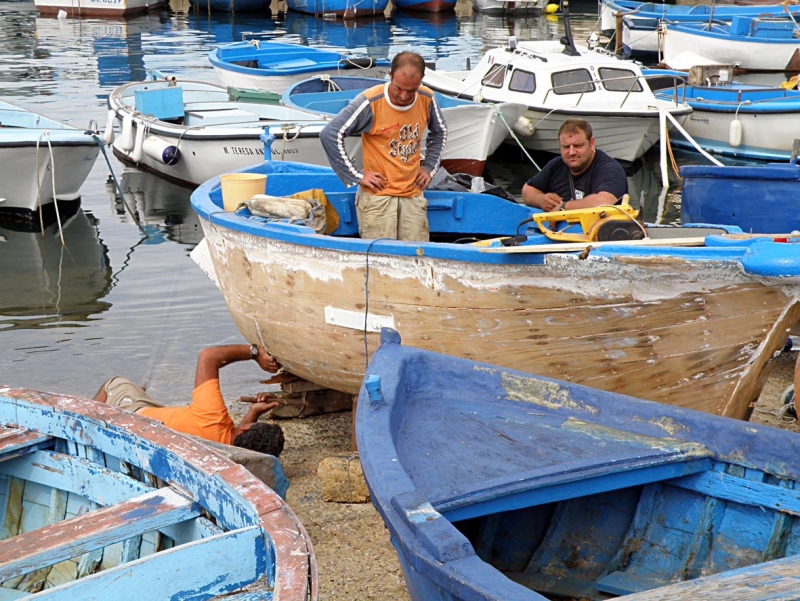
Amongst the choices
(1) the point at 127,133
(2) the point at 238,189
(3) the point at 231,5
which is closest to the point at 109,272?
(1) the point at 127,133

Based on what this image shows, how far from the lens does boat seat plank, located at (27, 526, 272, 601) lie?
304 cm

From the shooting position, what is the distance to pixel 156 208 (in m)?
13.7

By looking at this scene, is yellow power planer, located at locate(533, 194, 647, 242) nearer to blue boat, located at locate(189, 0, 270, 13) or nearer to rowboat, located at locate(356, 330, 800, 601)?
rowboat, located at locate(356, 330, 800, 601)

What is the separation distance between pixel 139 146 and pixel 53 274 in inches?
154

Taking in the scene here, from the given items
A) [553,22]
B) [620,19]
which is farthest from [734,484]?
[553,22]

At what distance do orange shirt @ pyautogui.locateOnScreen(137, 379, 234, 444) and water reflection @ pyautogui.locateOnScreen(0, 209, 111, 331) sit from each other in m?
4.52

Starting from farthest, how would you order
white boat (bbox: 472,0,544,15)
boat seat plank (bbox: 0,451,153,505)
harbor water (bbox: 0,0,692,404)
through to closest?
white boat (bbox: 472,0,544,15) → harbor water (bbox: 0,0,692,404) → boat seat plank (bbox: 0,451,153,505)

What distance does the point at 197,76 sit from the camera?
2395cm

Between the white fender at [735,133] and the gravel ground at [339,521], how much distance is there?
31.7ft

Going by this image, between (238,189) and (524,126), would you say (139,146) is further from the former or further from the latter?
(238,189)

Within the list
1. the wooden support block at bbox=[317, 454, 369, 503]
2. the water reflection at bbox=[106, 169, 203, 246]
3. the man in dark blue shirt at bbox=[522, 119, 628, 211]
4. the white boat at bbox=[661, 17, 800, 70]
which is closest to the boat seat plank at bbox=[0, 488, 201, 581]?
the wooden support block at bbox=[317, 454, 369, 503]

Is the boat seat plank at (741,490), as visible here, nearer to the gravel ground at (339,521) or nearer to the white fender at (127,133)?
the gravel ground at (339,521)

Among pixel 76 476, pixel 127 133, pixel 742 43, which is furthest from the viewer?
pixel 742 43

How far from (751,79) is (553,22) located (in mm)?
17728
